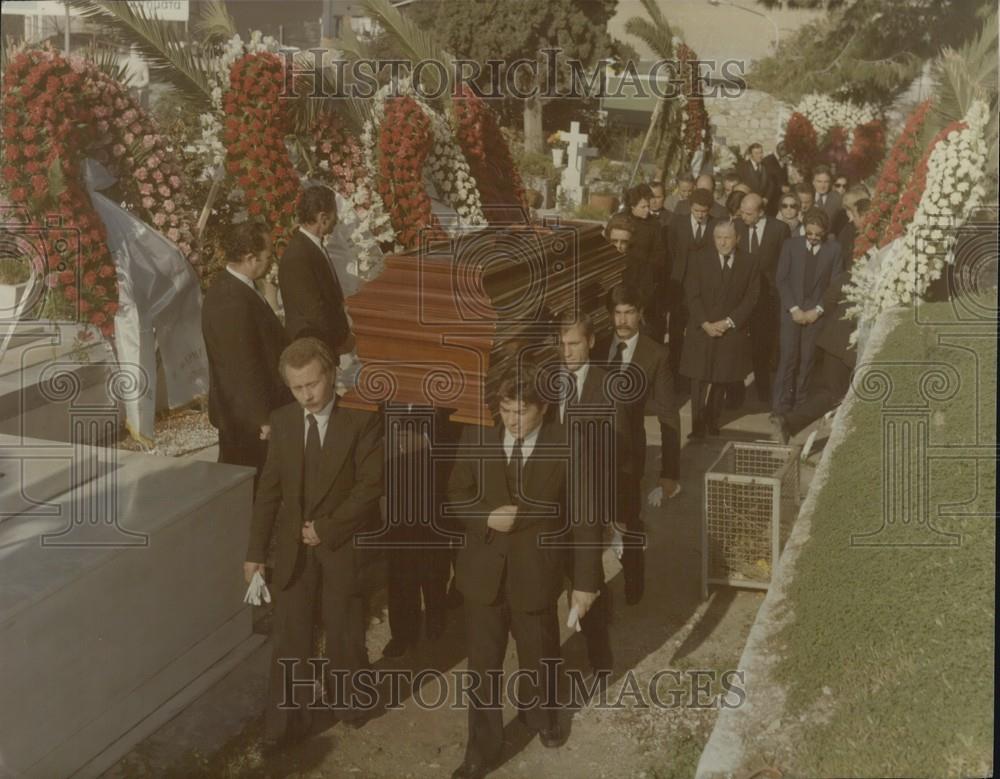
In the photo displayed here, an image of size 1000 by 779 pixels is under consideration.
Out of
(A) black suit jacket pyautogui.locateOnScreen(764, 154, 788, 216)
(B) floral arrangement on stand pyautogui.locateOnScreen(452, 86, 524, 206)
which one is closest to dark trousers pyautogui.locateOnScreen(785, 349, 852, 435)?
(B) floral arrangement on stand pyautogui.locateOnScreen(452, 86, 524, 206)

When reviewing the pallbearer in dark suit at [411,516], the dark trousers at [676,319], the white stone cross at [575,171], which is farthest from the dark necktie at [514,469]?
the white stone cross at [575,171]

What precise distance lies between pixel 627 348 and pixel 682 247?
3246 millimetres

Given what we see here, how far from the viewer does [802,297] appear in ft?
29.2

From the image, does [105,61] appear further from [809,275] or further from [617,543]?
[617,543]

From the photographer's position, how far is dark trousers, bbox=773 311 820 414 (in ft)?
29.1

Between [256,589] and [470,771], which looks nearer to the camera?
A: [470,771]

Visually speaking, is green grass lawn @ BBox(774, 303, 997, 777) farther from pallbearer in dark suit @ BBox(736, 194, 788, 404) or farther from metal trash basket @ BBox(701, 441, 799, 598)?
pallbearer in dark suit @ BBox(736, 194, 788, 404)

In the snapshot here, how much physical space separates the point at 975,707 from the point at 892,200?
6.18m

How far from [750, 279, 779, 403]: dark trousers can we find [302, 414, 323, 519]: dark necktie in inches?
217

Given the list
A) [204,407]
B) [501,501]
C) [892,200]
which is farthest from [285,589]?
[892,200]

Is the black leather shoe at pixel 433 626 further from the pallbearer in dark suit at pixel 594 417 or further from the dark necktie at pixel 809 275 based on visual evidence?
the dark necktie at pixel 809 275

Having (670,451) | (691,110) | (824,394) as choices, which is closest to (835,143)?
(691,110)

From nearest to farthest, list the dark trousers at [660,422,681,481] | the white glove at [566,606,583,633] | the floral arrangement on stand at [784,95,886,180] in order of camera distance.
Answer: the white glove at [566,606,583,633]
the dark trousers at [660,422,681,481]
the floral arrangement on stand at [784,95,886,180]

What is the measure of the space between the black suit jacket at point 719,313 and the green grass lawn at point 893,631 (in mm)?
1654
